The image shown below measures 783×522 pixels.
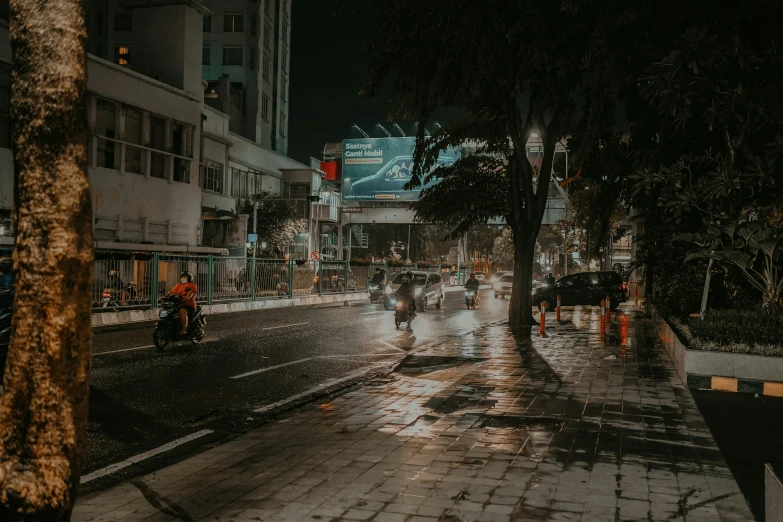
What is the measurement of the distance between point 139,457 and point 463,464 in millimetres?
2988

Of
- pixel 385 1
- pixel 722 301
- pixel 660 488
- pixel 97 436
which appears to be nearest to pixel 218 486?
pixel 97 436

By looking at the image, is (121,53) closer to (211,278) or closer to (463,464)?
(211,278)

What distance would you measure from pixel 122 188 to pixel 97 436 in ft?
82.8

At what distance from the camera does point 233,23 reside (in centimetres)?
6375

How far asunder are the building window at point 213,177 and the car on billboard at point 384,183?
7.95 m

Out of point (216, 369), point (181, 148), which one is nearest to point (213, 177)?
point (181, 148)

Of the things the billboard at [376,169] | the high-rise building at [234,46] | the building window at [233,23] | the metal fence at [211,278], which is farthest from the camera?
the building window at [233,23]

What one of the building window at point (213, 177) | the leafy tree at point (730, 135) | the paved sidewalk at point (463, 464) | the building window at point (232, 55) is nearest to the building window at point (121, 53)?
the building window at point (232, 55)

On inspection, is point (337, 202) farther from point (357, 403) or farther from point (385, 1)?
point (357, 403)

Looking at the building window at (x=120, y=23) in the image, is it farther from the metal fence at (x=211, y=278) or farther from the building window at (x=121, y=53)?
the metal fence at (x=211, y=278)

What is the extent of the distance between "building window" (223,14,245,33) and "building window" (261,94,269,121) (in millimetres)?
6178

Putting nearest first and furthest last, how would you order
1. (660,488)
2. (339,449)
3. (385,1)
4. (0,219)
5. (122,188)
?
(660,488) → (339,449) → (385,1) → (0,219) → (122,188)

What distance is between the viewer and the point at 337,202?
61188 millimetres

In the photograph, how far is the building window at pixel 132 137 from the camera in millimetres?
30688
